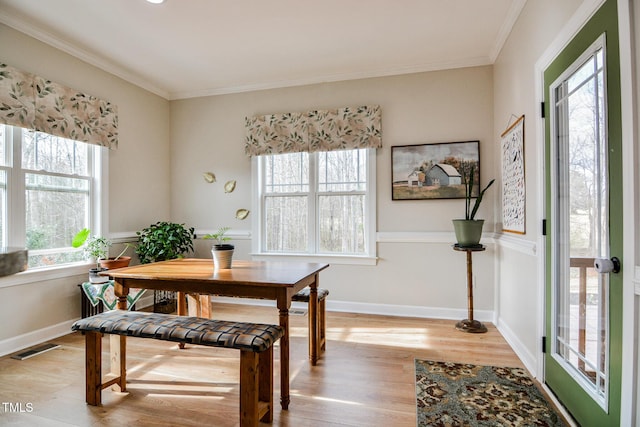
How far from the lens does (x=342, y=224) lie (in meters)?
3.97

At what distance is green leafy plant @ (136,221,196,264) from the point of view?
12.2 feet

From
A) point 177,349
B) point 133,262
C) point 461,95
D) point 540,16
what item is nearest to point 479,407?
point 177,349

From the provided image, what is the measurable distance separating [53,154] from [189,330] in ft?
8.33

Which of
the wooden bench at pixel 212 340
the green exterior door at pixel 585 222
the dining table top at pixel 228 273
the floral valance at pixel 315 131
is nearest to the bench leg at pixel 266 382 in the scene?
the wooden bench at pixel 212 340

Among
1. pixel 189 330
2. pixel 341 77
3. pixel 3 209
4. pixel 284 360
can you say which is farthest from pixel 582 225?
pixel 3 209

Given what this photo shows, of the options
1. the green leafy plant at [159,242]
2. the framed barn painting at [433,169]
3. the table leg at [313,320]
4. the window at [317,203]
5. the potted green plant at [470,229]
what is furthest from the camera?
the window at [317,203]

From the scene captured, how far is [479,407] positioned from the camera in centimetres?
194

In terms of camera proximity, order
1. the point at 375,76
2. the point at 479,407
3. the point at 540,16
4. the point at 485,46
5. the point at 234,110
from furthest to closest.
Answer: the point at 234,110 → the point at 375,76 → the point at 485,46 → the point at 540,16 → the point at 479,407

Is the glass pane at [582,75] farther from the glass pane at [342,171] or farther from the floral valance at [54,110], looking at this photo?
the floral valance at [54,110]

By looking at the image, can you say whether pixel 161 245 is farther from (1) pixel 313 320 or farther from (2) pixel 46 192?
(1) pixel 313 320

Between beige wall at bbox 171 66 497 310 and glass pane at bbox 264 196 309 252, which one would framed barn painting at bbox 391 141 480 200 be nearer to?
beige wall at bbox 171 66 497 310

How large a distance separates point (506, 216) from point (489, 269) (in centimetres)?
73

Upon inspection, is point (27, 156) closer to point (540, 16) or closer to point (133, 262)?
point (133, 262)

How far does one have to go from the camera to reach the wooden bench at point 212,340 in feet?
5.42
